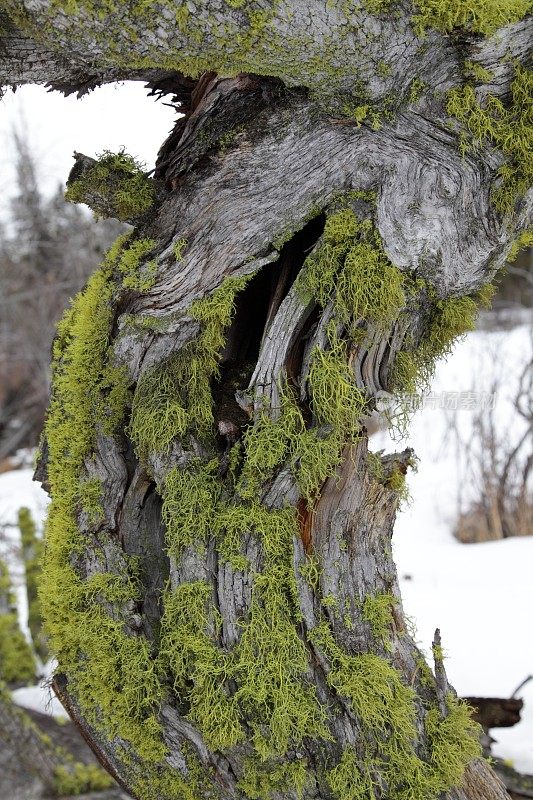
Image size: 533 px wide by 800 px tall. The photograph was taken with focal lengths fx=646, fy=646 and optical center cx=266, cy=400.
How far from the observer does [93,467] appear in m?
2.26

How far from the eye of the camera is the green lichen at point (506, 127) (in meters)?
1.81

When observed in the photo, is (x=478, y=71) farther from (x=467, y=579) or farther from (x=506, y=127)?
(x=467, y=579)

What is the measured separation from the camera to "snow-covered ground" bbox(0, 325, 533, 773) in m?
4.09

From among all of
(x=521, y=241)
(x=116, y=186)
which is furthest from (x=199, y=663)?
(x=521, y=241)

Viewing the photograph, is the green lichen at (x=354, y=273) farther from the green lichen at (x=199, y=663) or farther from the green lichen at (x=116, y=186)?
the green lichen at (x=199, y=663)

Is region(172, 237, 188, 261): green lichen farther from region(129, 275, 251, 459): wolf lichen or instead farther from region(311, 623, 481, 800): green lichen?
region(311, 623, 481, 800): green lichen

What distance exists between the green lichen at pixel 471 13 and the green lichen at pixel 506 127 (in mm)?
148

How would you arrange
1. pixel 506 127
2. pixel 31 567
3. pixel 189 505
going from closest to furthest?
pixel 506 127
pixel 189 505
pixel 31 567

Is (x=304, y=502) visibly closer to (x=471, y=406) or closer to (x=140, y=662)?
(x=140, y=662)

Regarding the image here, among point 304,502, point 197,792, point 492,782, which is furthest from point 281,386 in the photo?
point 492,782

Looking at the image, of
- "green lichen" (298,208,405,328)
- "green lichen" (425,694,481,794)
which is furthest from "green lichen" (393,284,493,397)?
"green lichen" (425,694,481,794)

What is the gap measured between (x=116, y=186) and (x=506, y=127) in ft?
3.91

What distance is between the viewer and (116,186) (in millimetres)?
2068

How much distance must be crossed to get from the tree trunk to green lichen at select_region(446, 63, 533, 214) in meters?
0.03
